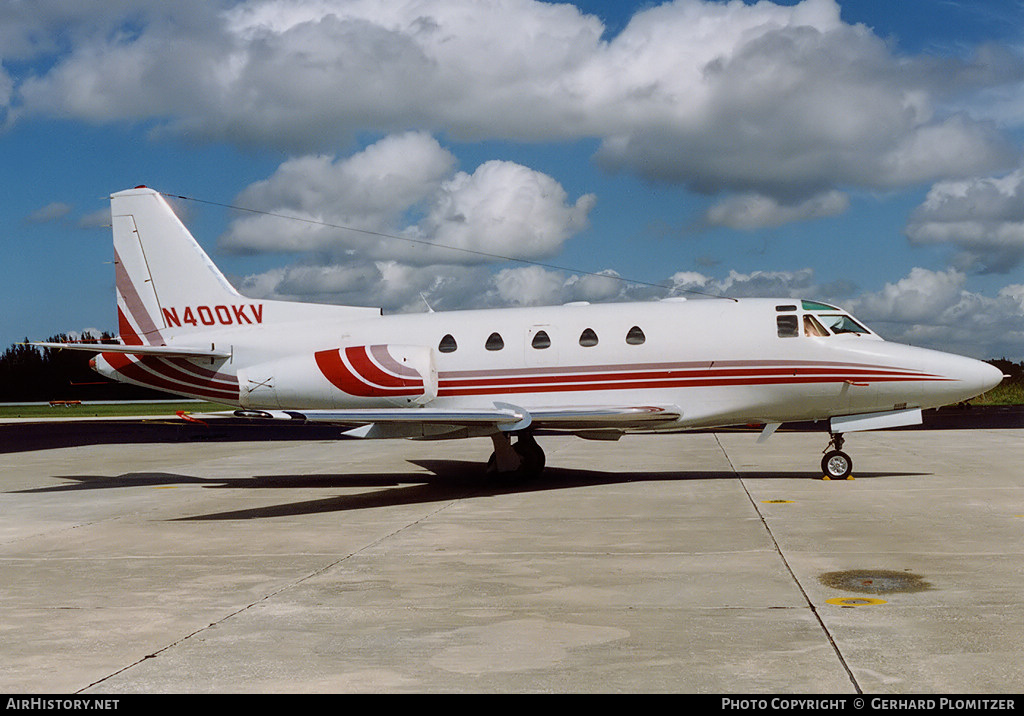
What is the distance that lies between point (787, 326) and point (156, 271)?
12.8 meters

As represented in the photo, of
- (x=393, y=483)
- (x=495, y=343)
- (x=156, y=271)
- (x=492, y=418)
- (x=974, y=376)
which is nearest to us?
(x=492, y=418)

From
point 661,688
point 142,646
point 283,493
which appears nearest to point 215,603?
point 142,646

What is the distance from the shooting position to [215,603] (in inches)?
330

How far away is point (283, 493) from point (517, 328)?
530 cm

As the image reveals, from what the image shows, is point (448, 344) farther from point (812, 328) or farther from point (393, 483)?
point (812, 328)

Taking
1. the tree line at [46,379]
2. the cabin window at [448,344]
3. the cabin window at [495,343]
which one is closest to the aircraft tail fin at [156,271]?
the cabin window at [448,344]

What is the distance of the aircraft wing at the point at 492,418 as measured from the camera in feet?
50.0

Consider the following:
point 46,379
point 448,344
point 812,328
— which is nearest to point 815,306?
point 812,328

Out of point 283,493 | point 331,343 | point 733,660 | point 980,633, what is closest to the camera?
point 733,660

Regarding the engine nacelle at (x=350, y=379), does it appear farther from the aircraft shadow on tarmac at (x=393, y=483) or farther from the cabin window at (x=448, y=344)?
the aircraft shadow on tarmac at (x=393, y=483)

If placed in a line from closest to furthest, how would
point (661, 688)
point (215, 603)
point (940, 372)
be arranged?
1. point (661, 688)
2. point (215, 603)
3. point (940, 372)

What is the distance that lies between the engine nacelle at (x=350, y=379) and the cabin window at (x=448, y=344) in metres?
0.25

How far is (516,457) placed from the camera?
60.8 ft

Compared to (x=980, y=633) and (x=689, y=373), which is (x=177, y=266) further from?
(x=980, y=633)
